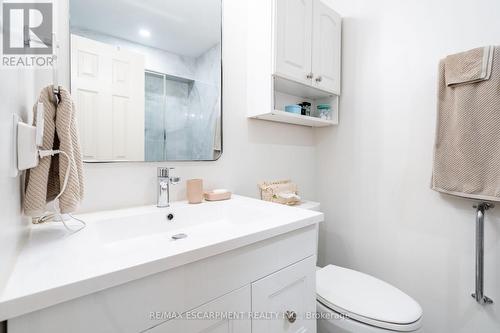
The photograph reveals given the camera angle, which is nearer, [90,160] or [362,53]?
[90,160]

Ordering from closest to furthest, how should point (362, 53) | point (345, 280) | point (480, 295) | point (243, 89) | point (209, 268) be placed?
point (209, 268) → point (480, 295) → point (345, 280) → point (243, 89) → point (362, 53)

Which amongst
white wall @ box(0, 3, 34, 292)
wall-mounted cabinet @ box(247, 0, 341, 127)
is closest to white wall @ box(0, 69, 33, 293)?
white wall @ box(0, 3, 34, 292)

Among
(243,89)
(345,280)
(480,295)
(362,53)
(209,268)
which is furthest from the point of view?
(362,53)

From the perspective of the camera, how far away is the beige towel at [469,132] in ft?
3.25

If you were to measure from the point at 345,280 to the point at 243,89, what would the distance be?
3.71 feet

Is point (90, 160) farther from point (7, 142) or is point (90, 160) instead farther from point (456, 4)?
point (456, 4)

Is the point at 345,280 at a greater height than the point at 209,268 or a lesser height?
lesser

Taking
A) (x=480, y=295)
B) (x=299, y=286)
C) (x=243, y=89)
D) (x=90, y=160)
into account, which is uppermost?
(x=243, y=89)

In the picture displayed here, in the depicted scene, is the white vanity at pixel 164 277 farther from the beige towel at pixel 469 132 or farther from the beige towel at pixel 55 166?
the beige towel at pixel 469 132

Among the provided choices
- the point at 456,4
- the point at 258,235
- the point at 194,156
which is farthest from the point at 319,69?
the point at 258,235

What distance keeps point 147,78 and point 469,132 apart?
143 cm

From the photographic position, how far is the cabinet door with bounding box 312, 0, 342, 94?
134 cm

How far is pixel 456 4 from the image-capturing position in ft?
3.71

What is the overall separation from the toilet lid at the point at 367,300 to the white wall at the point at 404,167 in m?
0.35
